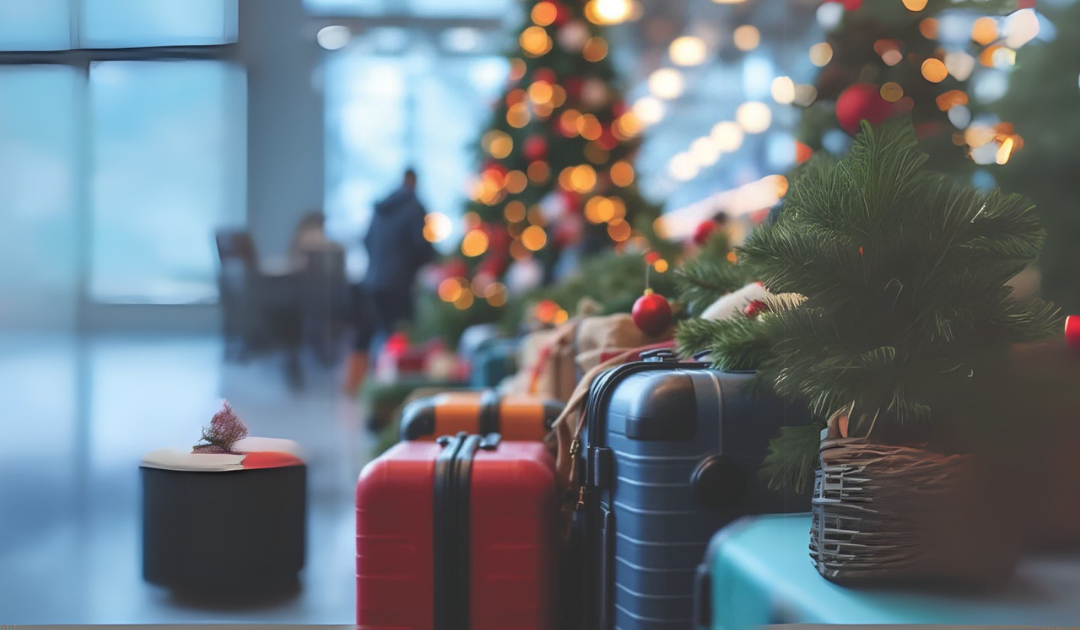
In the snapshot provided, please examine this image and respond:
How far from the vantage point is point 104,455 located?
139 centimetres

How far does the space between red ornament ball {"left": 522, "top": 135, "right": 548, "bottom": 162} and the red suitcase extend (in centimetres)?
472

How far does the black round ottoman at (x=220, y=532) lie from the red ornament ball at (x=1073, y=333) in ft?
3.74

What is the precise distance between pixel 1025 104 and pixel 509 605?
1.75 metres

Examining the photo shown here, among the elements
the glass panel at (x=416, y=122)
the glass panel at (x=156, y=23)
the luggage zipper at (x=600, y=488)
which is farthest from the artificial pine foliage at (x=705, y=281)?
the glass panel at (x=416, y=122)

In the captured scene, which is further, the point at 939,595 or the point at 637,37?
the point at 637,37

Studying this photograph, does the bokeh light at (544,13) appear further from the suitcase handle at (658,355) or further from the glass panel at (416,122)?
the suitcase handle at (658,355)

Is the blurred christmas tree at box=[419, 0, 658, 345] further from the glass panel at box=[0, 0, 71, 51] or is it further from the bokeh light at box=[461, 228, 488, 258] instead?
the glass panel at box=[0, 0, 71, 51]

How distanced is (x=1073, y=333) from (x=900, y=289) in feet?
0.70

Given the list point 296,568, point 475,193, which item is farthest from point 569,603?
point 475,193

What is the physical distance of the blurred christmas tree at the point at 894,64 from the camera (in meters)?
3.38

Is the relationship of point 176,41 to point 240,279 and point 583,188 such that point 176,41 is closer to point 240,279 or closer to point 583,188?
point 240,279

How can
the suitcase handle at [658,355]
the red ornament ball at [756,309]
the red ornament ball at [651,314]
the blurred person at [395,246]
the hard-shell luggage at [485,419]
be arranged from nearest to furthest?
the red ornament ball at [756,309]
the suitcase handle at [658,355]
the red ornament ball at [651,314]
the hard-shell luggage at [485,419]
the blurred person at [395,246]

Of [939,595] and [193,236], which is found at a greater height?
[193,236]

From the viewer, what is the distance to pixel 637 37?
10367 mm
